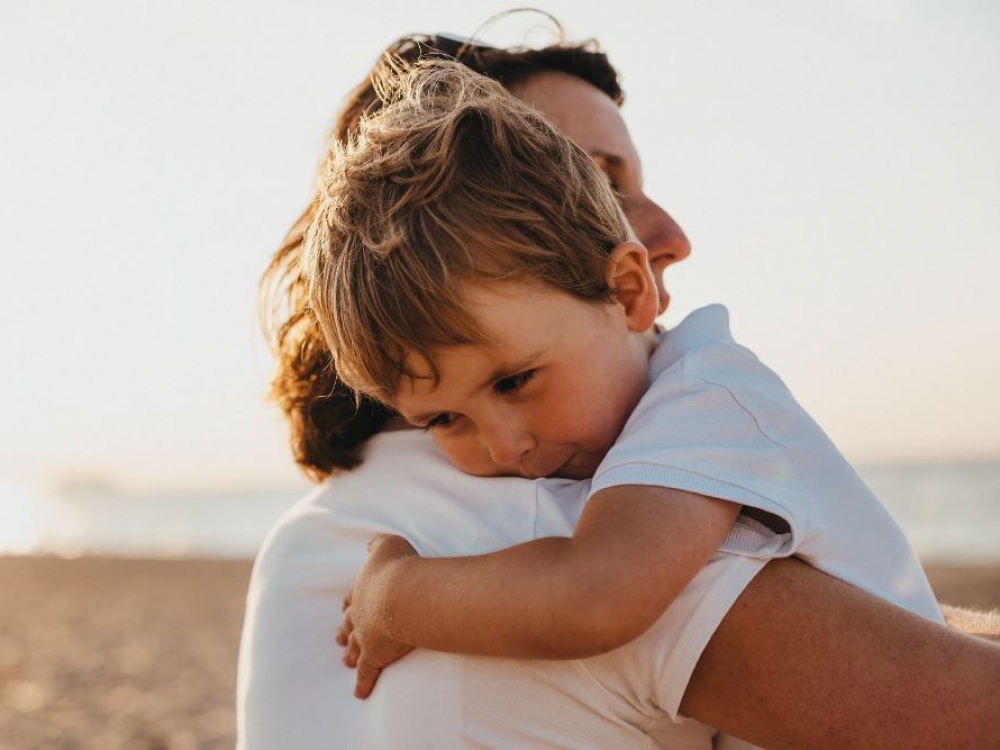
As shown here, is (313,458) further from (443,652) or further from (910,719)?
(910,719)

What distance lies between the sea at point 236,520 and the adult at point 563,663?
14.9m

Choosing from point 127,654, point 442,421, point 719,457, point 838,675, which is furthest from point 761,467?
→ point 127,654

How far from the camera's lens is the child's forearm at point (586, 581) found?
143 cm

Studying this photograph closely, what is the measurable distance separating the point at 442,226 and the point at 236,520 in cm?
3827

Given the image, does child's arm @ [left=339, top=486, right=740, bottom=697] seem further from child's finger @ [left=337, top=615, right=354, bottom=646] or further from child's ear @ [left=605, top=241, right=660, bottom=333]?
child's ear @ [left=605, top=241, right=660, bottom=333]

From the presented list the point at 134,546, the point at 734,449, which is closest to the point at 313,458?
the point at 734,449

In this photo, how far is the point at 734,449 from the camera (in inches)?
61.8

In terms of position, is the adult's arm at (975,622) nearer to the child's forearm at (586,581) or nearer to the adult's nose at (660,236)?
the child's forearm at (586,581)

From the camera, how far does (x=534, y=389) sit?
190 centimetres

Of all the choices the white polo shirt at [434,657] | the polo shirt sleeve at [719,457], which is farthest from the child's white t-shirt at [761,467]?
the white polo shirt at [434,657]

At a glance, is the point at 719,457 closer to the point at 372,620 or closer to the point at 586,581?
the point at 586,581

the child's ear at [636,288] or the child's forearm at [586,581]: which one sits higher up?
the child's ear at [636,288]

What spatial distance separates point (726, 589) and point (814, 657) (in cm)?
15

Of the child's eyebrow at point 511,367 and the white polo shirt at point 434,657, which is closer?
the white polo shirt at point 434,657
